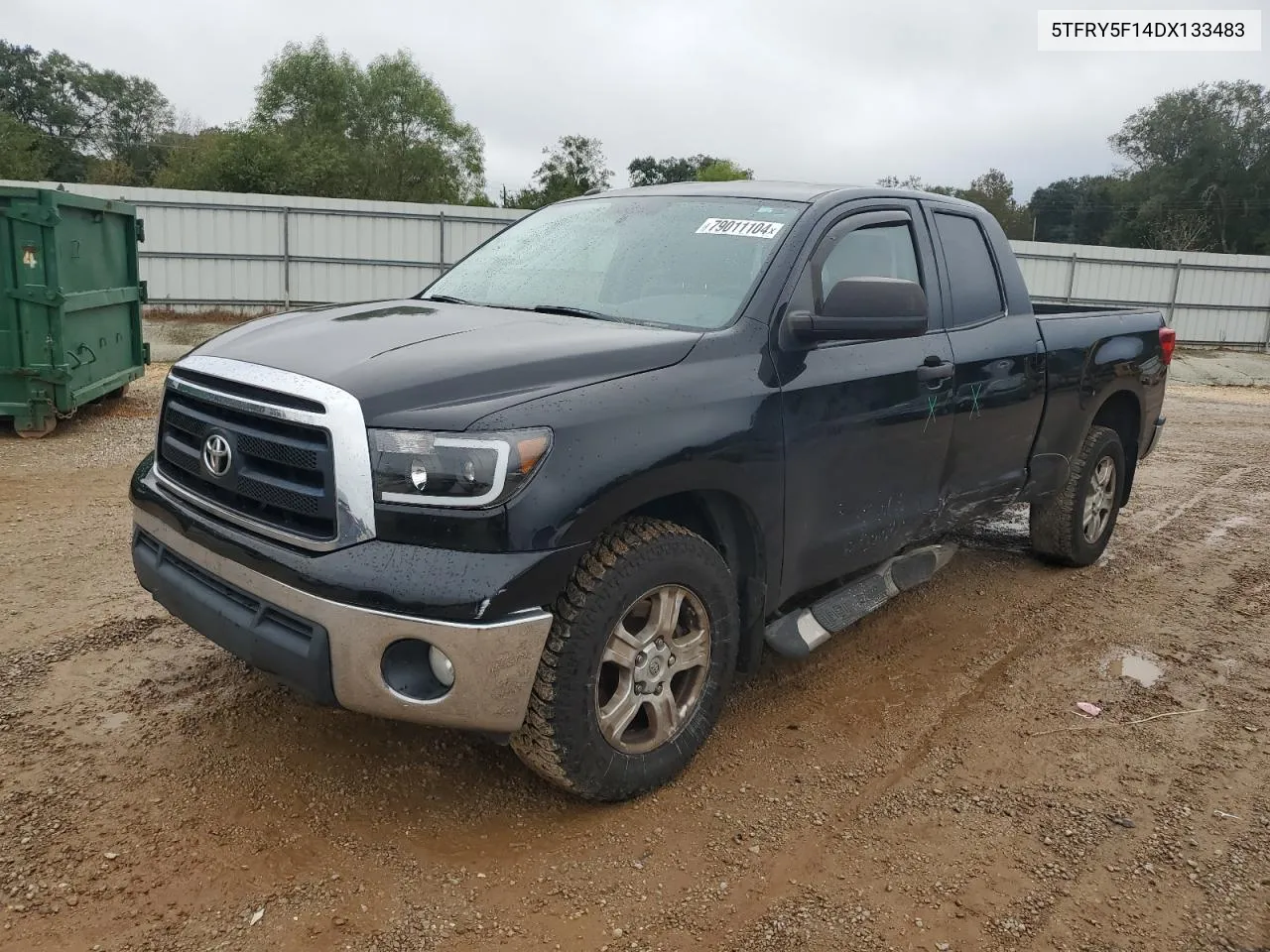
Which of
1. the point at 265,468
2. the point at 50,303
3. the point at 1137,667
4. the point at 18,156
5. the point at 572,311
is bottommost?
the point at 1137,667

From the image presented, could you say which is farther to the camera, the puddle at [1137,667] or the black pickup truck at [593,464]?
the puddle at [1137,667]

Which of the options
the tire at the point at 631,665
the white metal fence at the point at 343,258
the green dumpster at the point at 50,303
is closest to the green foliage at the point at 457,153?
the white metal fence at the point at 343,258

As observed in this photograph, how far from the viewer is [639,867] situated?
271 centimetres

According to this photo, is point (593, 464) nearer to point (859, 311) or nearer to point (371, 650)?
point (371, 650)

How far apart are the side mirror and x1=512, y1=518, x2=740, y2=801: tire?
2.68ft

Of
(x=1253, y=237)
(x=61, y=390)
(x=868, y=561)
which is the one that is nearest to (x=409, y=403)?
(x=868, y=561)

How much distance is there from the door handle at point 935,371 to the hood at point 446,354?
118 cm

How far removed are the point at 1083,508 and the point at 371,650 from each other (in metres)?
4.32

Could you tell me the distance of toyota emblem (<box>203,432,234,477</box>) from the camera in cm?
276

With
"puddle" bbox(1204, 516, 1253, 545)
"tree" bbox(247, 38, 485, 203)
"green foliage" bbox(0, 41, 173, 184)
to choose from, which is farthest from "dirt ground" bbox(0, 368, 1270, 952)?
"green foliage" bbox(0, 41, 173, 184)

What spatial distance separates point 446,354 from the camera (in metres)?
2.78

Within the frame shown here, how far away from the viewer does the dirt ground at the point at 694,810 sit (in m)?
2.49

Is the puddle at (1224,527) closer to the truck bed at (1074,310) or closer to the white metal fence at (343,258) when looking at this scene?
the truck bed at (1074,310)

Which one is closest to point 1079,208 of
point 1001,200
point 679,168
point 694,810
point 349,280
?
point 1001,200
